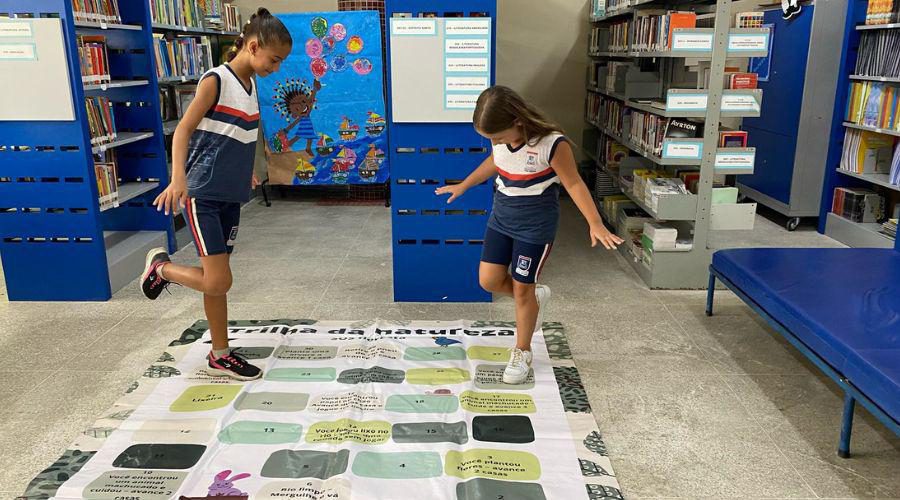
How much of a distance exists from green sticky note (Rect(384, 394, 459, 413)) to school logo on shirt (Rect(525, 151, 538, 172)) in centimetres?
102

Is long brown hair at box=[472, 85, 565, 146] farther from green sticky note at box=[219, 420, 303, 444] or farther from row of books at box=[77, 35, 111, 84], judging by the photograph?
row of books at box=[77, 35, 111, 84]

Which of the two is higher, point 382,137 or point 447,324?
point 382,137

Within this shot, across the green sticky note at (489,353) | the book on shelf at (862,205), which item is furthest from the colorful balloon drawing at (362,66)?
the book on shelf at (862,205)

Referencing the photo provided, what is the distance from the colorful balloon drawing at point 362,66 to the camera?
6.36 metres

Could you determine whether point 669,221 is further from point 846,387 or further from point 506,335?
point 846,387

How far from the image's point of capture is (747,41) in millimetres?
3889

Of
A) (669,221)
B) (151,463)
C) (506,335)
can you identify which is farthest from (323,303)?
(669,221)

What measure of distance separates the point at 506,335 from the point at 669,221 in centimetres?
179

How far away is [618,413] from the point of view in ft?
9.14

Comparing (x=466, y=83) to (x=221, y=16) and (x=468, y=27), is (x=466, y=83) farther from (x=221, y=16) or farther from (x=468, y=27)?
(x=221, y=16)

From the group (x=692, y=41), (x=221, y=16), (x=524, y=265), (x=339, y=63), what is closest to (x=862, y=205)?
(x=692, y=41)

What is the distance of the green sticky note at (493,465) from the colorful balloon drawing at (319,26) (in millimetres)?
4893

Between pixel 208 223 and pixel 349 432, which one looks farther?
pixel 208 223

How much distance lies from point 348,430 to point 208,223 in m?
→ 1.05
